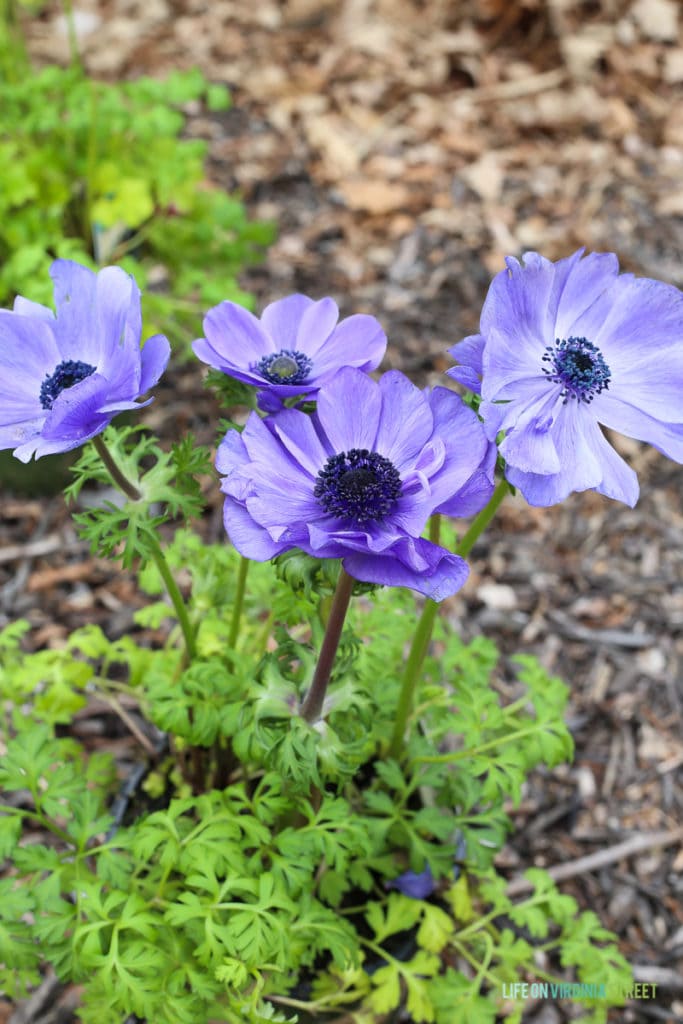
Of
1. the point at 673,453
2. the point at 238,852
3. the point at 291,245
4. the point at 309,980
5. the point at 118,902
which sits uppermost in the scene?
the point at 291,245

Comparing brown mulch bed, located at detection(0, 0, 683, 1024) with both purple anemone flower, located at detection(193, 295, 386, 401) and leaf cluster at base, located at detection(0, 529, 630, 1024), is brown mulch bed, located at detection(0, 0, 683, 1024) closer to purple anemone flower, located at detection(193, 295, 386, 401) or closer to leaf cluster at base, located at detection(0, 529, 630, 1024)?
leaf cluster at base, located at detection(0, 529, 630, 1024)

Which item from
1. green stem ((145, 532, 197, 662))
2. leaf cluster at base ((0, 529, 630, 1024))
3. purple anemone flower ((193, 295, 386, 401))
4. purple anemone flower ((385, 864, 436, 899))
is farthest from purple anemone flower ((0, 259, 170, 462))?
purple anemone flower ((385, 864, 436, 899))

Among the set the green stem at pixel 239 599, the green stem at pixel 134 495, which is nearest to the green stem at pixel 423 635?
the green stem at pixel 239 599

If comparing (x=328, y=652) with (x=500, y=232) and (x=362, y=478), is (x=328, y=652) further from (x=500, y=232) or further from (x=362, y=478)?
(x=500, y=232)

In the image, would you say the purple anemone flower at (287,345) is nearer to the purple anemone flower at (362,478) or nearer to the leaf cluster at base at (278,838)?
the purple anemone flower at (362,478)

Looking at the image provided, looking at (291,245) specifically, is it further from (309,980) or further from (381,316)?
(309,980)

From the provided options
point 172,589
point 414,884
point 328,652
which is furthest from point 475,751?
point 172,589

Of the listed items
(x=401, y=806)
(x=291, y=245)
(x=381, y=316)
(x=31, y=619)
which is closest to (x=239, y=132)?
(x=291, y=245)
